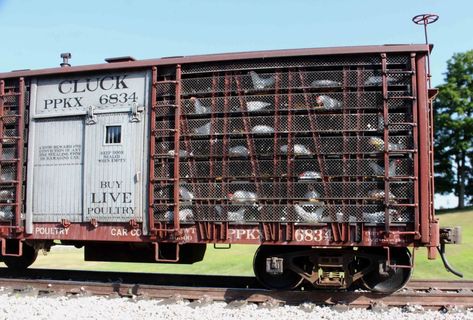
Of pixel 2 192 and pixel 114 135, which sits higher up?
pixel 114 135

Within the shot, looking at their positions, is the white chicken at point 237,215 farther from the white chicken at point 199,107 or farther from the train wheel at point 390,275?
the train wheel at point 390,275

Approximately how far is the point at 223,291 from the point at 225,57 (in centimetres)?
393

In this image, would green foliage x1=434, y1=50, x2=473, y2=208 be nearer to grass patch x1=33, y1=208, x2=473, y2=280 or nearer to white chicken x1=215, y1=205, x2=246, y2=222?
grass patch x1=33, y1=208, x2=473, y2=280

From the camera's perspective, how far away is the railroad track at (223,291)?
768 cm

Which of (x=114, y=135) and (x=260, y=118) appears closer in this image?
(x=260, y=118)

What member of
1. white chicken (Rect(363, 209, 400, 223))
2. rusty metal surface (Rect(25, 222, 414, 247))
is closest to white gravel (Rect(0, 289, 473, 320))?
rusty metal surface (Rect(25, 222, 414, 247))

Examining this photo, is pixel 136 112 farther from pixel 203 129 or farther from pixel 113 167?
pixel 203 129

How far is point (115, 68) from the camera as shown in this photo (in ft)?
29.0

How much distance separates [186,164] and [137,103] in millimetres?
1462

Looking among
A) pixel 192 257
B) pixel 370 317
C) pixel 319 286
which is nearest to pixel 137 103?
pixel 192 257

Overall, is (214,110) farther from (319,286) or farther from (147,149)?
(319,286)

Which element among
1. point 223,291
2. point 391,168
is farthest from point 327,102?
point 223,291

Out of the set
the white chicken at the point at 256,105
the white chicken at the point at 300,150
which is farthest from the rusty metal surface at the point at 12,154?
the white chicken at the point at 300,150

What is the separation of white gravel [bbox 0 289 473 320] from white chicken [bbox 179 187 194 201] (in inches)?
67.5
